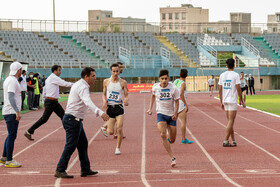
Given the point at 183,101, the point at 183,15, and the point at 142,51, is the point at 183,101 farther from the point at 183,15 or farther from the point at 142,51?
the point at 183,15

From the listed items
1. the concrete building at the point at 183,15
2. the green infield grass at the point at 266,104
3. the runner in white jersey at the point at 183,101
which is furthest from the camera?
the concrete building at the point at 183,15

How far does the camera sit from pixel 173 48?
64438mm

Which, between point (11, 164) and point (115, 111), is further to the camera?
point (115, 111)

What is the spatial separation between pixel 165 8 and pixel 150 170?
5626 inches

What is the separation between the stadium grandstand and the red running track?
38980 millimetres

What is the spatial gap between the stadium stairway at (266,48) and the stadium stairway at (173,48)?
10543mm

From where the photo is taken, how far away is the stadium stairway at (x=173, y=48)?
61812 mm

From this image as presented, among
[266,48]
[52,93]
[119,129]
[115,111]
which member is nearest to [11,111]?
[119,129]

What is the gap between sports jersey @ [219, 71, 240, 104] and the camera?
40.3 feet

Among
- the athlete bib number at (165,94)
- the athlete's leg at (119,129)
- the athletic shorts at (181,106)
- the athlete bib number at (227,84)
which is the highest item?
the athlete bib number at (227,84)

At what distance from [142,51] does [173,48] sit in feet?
17.3

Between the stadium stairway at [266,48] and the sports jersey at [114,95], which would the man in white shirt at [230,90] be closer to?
the sports jersey at [114,95]

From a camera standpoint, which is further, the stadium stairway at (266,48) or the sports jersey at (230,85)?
the stadium stairway at (266,48)

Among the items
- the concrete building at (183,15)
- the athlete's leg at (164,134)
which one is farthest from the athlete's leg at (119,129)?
the concrete building at (183,15)
